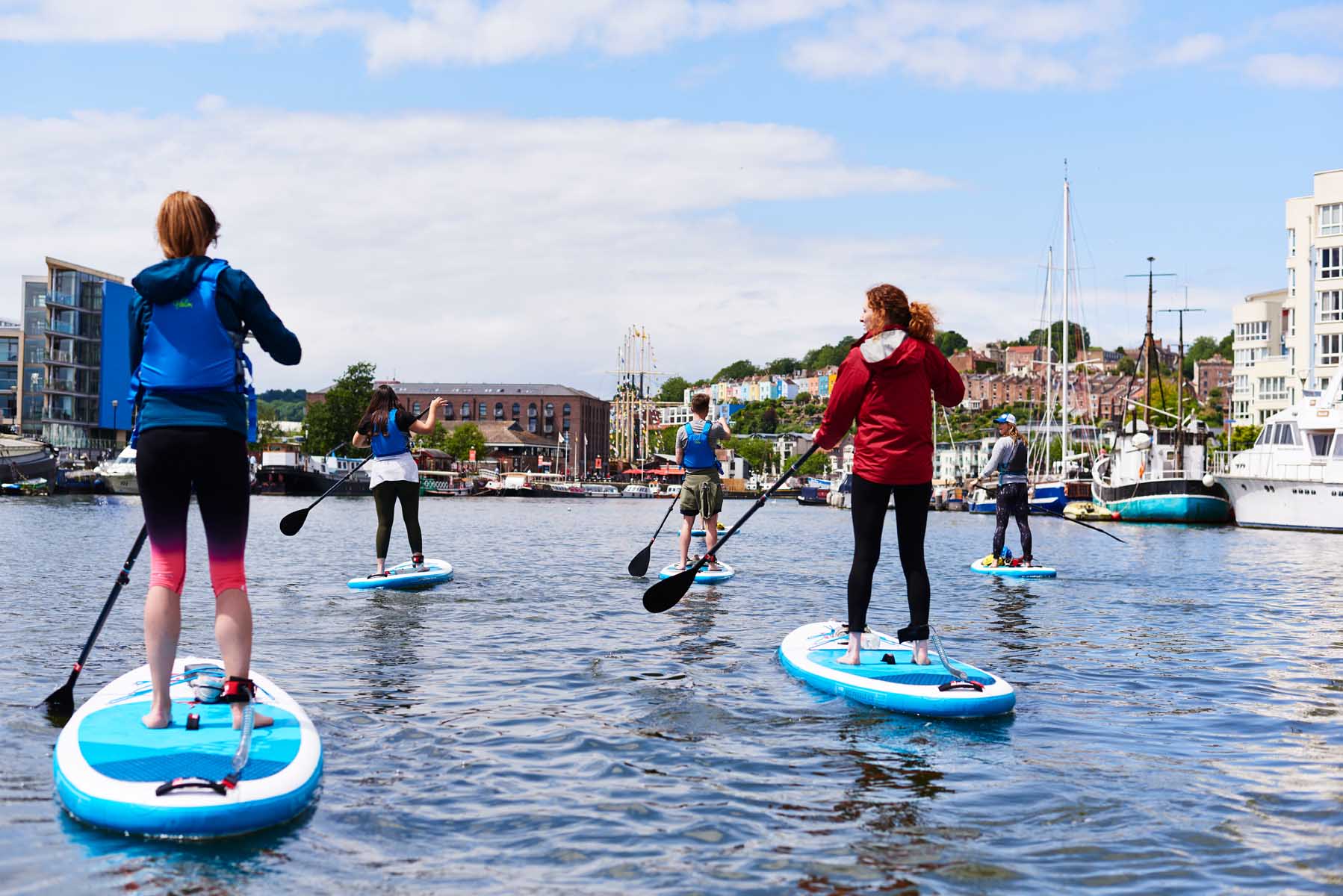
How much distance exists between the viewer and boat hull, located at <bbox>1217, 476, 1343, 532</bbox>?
46031mm

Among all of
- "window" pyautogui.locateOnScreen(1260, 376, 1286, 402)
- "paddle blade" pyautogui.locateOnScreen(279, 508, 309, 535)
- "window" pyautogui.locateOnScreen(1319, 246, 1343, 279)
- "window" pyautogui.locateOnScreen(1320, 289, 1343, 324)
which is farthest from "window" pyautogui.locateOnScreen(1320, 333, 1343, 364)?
"paddle blade" pyautogui.locateOnScreen(279, 508, 309, 535)

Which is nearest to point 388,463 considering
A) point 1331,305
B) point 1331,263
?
point 1331,305

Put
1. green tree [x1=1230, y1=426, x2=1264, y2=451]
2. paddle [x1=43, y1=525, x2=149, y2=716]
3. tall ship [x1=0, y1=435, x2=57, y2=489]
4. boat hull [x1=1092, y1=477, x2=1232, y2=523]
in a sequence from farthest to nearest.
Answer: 1. green tree [x1=1230, y1=426, x2=1264, y2=451]
2. tall ship [x1=0, y1=435, x2=57, y2=489]
3. boat hull [x1=1092, y1=477, x2=1232, y2=523]
4. paddle [x1=43, y1=525, x2=149, y2=716]

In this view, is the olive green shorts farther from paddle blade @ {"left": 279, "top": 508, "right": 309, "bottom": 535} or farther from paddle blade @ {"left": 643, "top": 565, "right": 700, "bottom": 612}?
paddle blade @ {"left": 643, "top": 565, "right": 700, "bottom": 612}

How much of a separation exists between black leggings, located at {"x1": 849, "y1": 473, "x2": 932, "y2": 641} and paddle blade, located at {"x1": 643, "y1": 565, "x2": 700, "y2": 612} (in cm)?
189

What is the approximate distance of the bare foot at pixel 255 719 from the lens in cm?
550

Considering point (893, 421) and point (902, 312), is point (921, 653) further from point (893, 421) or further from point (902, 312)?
point (902, 312)

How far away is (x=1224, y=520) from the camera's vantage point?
55.4 metres

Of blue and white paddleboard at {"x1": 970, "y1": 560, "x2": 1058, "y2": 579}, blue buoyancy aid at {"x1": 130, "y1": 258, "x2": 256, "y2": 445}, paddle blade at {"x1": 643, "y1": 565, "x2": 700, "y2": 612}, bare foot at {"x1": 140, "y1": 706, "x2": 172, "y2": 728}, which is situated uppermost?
blue buoyancy aid at {"x1": 130, "y1": 258, "x2": 256, "y2": 445}

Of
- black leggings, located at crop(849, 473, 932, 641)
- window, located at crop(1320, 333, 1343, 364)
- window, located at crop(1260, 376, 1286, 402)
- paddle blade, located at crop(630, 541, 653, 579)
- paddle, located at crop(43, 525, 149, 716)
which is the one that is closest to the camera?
paddle, located at crop(43, 525, 149, 716)

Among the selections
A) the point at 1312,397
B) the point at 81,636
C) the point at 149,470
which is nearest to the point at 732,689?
the point at 149,470

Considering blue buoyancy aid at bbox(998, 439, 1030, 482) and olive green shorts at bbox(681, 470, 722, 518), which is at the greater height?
blue buoyancy aid at bbox(998, 439, 1030, 482)

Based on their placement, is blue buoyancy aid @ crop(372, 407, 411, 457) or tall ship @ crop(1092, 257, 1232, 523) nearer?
blue buoyancy aid @ crop(372, 407, 411, 457)

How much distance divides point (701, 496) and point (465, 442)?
153846 mm
